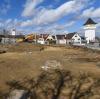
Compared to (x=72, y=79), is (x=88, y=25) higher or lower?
higher

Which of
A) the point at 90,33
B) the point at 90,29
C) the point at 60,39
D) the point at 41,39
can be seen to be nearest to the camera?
the point at 41,39

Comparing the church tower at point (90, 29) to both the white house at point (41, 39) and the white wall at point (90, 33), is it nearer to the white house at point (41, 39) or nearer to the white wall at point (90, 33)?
the white wall at point (90, 33)

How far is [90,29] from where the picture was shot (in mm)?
99750

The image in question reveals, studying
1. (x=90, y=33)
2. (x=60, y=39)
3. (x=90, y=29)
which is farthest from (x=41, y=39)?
(x=90, y=29)

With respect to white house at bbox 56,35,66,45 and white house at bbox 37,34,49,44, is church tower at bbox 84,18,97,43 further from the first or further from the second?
white house at bbox 37,34,49,44

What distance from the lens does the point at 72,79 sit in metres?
19.0

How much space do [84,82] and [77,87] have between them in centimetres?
130

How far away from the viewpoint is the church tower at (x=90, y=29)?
94375mm

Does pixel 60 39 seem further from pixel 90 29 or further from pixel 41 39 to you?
pixel 90 29

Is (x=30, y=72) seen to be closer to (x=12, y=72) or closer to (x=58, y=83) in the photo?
(x=12, y=72)

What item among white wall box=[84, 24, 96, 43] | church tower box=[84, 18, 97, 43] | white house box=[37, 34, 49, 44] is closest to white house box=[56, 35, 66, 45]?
white house box=[37, 34, 49, 44]

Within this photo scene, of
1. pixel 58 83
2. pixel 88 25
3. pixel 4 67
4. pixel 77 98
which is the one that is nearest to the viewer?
pixel 77 98

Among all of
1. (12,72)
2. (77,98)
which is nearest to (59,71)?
(12,72)

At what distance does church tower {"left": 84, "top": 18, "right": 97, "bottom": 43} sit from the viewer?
310 ft
